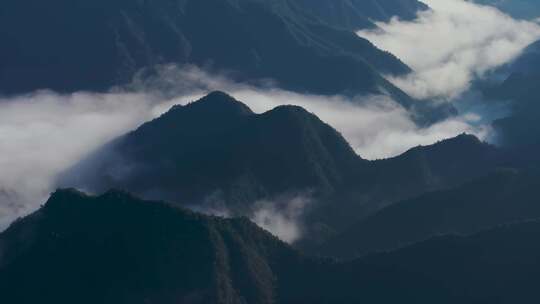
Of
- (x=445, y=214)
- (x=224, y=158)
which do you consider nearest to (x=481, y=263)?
(x=445, y=214)

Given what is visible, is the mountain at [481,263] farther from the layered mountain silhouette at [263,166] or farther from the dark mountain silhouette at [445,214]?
the layered mountain silhouette at [263,166]

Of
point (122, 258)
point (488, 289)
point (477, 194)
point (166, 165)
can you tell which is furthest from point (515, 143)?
point (122, 258)

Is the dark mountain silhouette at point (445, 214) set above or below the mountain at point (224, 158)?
below

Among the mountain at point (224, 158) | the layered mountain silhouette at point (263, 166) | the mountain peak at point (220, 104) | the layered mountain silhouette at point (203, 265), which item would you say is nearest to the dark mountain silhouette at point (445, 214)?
the layered mountain silhouette at point (263, 166)

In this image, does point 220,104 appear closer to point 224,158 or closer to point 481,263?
point 224,158

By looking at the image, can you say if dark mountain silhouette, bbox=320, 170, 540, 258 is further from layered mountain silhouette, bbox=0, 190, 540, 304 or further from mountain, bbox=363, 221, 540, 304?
layered mountain silhouette, bbox=0, 190, 540, 304

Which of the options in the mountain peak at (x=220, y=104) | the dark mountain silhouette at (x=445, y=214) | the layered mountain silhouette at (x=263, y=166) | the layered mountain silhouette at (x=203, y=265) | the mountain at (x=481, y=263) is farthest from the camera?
the mountain peak at (x=220, y=104)
